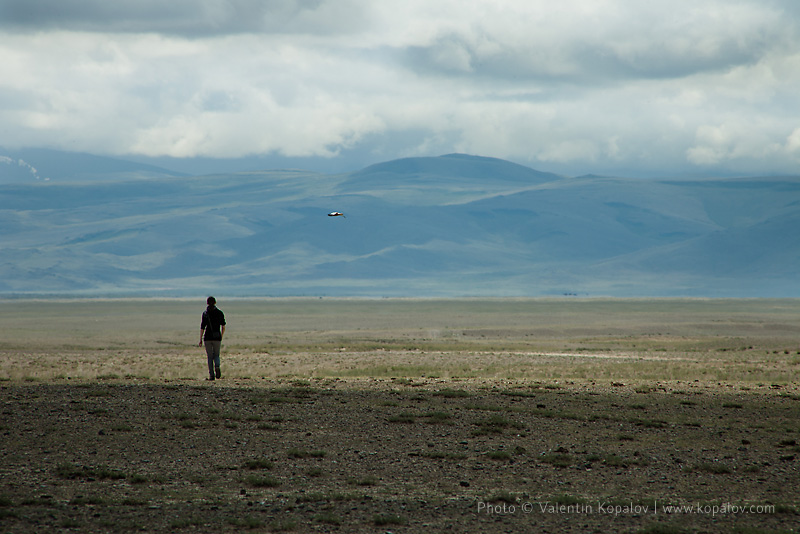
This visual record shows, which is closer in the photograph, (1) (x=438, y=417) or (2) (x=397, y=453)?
(2) (x=397, y=453)

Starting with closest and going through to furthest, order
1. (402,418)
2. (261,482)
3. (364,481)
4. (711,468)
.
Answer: (261,482) → (364,481) → (711,468) → (402,418)

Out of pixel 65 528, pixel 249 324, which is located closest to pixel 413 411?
pixel 65 528

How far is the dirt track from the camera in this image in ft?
33.3

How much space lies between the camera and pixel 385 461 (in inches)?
501

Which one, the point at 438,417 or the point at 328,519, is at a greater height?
the point at 438,417

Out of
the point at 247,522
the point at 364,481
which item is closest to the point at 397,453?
the point at 364,481

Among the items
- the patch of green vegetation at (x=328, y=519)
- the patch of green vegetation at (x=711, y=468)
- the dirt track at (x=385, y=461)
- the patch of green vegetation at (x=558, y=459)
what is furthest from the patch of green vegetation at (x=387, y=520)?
the patch of green vegetation at (x=711, y=468)

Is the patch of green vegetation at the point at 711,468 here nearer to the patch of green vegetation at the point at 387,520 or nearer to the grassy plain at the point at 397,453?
the grassy plain at the point at 397,453

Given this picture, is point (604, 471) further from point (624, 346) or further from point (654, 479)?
point (624, 346)

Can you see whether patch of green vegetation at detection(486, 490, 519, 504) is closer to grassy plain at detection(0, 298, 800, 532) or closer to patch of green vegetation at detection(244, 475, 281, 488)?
grassy plain at detection(0, 298, 800, 532)

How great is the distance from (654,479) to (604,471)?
2.29 feet

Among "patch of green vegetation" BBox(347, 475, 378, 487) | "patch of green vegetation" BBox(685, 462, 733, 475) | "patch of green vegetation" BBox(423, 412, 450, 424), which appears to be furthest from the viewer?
"patch of green vegetation" BBox(423, 412, 450, 424)

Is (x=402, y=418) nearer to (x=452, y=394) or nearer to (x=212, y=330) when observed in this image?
(x=452, y=394)

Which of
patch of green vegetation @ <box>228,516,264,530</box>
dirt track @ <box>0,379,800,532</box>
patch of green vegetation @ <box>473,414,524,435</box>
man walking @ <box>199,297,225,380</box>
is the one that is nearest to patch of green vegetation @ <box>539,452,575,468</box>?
dirt track @ <box>0,379,800,532</box>
